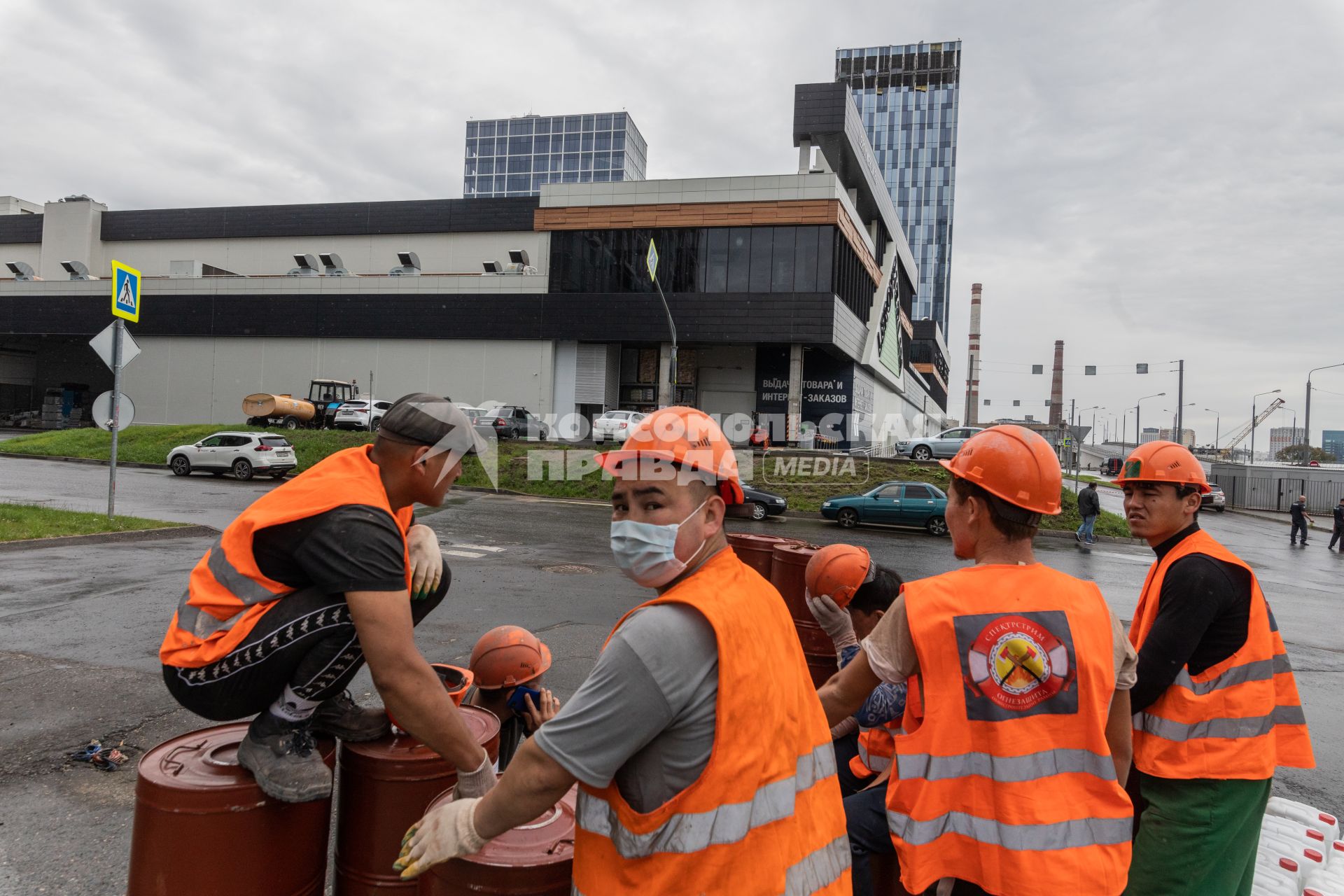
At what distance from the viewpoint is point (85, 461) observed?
83.8 ft

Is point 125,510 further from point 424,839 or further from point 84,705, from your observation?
point 424,839

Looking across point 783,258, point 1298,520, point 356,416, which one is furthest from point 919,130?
A: point 356,416

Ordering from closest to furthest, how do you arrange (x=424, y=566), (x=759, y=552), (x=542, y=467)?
1. (x=424, y=566)
2. (x=759, y=552)
3. (x=542, y=467)

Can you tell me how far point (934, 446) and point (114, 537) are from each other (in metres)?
24.2

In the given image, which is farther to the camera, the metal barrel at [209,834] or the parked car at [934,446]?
the parked car at [934,446]

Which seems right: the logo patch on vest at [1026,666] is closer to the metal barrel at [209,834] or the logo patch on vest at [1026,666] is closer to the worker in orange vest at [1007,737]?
the worker in orange vest at [1007,737]

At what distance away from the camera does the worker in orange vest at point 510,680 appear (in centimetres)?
292

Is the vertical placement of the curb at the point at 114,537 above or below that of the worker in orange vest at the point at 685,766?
below

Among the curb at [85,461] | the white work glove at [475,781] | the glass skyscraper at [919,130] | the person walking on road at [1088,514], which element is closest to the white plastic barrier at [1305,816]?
the white work glove at [475,781]

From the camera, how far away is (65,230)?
1863 inches

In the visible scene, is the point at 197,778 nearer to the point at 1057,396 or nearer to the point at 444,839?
the point at 444,839

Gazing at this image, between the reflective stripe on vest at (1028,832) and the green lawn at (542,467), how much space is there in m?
19.6

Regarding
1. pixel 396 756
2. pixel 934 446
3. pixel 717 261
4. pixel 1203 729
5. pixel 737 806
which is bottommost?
pixel 396 756

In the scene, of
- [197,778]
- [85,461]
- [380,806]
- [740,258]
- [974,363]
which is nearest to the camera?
[197,778]
